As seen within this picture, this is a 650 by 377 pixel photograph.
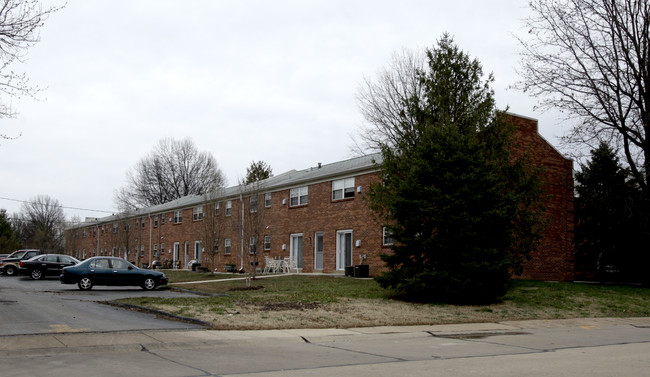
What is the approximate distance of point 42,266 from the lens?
3150 centimetres

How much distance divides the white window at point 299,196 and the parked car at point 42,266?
12922 mm

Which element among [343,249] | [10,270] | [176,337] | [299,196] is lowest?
[10,270]

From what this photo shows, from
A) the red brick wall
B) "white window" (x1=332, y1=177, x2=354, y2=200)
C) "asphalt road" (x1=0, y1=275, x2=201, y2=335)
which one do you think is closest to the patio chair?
"white window" (x1=332, y1=177, x2=354, y2=200)

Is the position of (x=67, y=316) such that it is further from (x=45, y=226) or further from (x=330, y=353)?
(x=45, y=226)

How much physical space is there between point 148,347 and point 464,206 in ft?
37.4

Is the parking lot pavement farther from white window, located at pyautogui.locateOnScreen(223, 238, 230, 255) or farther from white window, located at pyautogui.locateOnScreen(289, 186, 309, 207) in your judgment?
white window, located at pyautogui.locateOnScreen(223, 238, 230, 255)

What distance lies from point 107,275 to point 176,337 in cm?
1326

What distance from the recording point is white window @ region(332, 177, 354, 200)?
31141mm

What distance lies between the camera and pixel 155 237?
180 feet

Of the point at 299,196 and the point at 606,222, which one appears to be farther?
the point at 299,196

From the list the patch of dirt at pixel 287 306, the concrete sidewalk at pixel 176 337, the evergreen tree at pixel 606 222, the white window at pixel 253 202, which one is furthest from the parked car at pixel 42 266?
the evergreen tree at pixel 606 222

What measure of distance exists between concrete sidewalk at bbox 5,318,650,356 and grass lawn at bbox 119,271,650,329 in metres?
0.61

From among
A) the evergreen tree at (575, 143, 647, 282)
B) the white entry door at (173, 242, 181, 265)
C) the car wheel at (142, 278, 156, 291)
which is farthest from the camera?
the white entry door at (173, 242, 181, 265)

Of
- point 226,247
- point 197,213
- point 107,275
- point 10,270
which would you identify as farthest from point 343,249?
point 10,270
